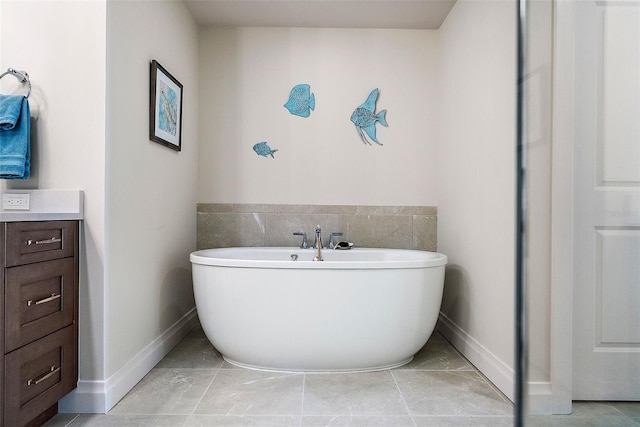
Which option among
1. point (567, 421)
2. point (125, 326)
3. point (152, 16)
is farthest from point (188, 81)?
point (567, 421)

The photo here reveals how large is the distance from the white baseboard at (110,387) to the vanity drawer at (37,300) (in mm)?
323

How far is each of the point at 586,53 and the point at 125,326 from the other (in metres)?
2.12

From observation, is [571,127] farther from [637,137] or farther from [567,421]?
[567,421]

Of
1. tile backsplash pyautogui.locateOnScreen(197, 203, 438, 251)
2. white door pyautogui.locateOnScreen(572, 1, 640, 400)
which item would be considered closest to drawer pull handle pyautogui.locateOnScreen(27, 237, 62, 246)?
tile backsplash pyautogui.locateOnScreen(197, 203, 438, 251)

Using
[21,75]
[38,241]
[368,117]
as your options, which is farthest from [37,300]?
[368,117]

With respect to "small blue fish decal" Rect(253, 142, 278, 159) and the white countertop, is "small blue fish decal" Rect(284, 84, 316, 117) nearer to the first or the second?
"small blue fish decal" Rect(253, 142, 278, 159)

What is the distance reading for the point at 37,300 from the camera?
150 centimetres

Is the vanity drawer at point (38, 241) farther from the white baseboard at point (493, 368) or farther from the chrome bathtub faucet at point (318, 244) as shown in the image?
the white baseboard at point (493, 368)

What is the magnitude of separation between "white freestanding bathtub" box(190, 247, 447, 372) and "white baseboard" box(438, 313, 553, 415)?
1.27 ft

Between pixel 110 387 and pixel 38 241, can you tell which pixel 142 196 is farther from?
pixel 110 387

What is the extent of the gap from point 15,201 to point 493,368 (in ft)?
7.96

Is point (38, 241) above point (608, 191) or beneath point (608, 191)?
beneath

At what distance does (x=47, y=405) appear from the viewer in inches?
61.1

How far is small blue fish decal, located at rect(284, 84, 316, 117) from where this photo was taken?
3158 millimetres
